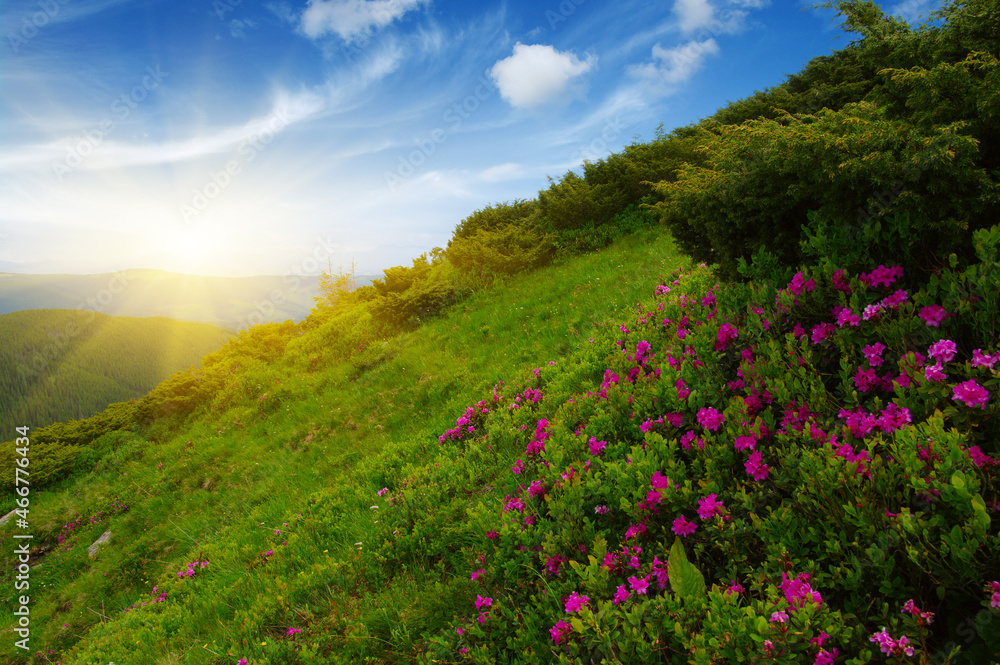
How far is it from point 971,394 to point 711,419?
121 cm

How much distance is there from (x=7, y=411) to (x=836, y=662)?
8131 cm

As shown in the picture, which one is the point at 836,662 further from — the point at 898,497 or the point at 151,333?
the point at 151,333

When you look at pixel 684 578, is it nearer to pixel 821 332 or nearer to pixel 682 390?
pixel 682 390

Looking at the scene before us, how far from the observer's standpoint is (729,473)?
2.54m

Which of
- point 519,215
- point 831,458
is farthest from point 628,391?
point 519,215

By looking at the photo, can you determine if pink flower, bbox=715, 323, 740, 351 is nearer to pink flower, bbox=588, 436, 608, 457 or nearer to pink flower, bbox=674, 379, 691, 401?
pink flower, bbox=674, 379, 691, 401

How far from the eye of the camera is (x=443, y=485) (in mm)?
4480

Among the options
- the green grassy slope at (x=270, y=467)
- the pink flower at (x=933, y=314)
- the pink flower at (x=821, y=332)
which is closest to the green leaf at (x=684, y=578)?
the pink flower at (x=821, y=332)

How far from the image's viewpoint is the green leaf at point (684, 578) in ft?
6.61

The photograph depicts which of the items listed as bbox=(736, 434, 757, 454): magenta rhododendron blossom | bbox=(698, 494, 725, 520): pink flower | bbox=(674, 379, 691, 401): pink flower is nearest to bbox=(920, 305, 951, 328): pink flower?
bbox=(736, 434, 757, 454): magenta rhododendron blossom

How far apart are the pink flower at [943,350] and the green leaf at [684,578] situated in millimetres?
1573

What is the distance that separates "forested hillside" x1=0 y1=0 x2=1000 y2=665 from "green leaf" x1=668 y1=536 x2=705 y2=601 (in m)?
0.01

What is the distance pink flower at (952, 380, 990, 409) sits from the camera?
6.12 ft

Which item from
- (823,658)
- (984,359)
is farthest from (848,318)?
(823,658)
